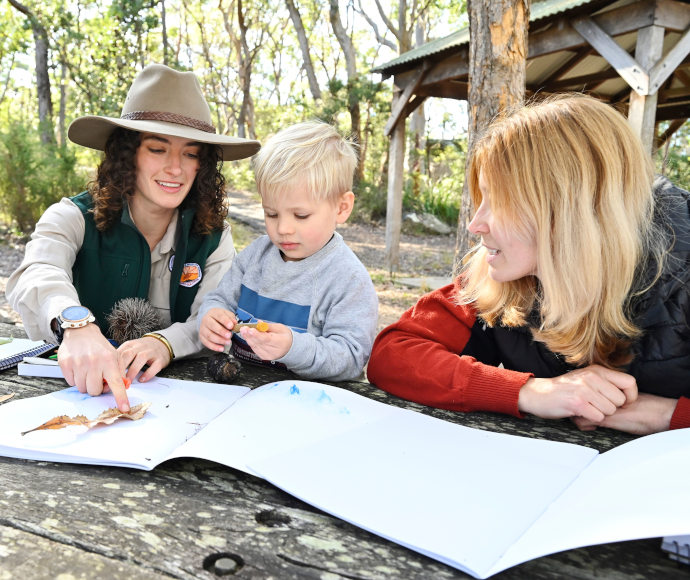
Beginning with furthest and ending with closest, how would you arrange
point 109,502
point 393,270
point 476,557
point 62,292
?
1. point 393,270
2. point 62,292
3. point 109,502
4. point 476,557

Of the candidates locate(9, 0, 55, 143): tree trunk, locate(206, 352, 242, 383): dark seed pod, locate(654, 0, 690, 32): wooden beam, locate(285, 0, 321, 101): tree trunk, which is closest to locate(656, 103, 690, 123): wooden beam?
locate(654, 0, 690, 32): wooden beam

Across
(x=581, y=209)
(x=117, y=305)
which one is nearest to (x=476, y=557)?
(x=581, y=209)

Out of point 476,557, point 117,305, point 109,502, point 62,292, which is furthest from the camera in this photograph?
point 117,305

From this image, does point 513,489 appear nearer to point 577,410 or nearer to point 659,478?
point 659,478

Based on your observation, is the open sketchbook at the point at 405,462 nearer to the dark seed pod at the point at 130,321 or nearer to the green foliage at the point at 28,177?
the dark seed pod at the point at 130,321

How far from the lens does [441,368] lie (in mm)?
1364

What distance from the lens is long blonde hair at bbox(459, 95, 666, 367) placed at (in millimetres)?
1218

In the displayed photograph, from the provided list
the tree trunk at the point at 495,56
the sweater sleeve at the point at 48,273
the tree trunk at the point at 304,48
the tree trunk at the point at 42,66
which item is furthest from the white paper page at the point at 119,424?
the tree trunk at the point at 304,48

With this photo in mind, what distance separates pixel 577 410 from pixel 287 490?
2.06 feet

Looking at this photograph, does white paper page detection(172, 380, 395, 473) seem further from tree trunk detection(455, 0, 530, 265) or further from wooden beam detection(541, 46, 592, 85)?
wooden beam detection(541, 46, 592, 85)

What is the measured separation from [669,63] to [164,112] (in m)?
4.77

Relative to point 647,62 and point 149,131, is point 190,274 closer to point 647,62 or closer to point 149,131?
point 149,131

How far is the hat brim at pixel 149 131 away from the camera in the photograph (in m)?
1.87

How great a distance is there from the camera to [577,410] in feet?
3.95
